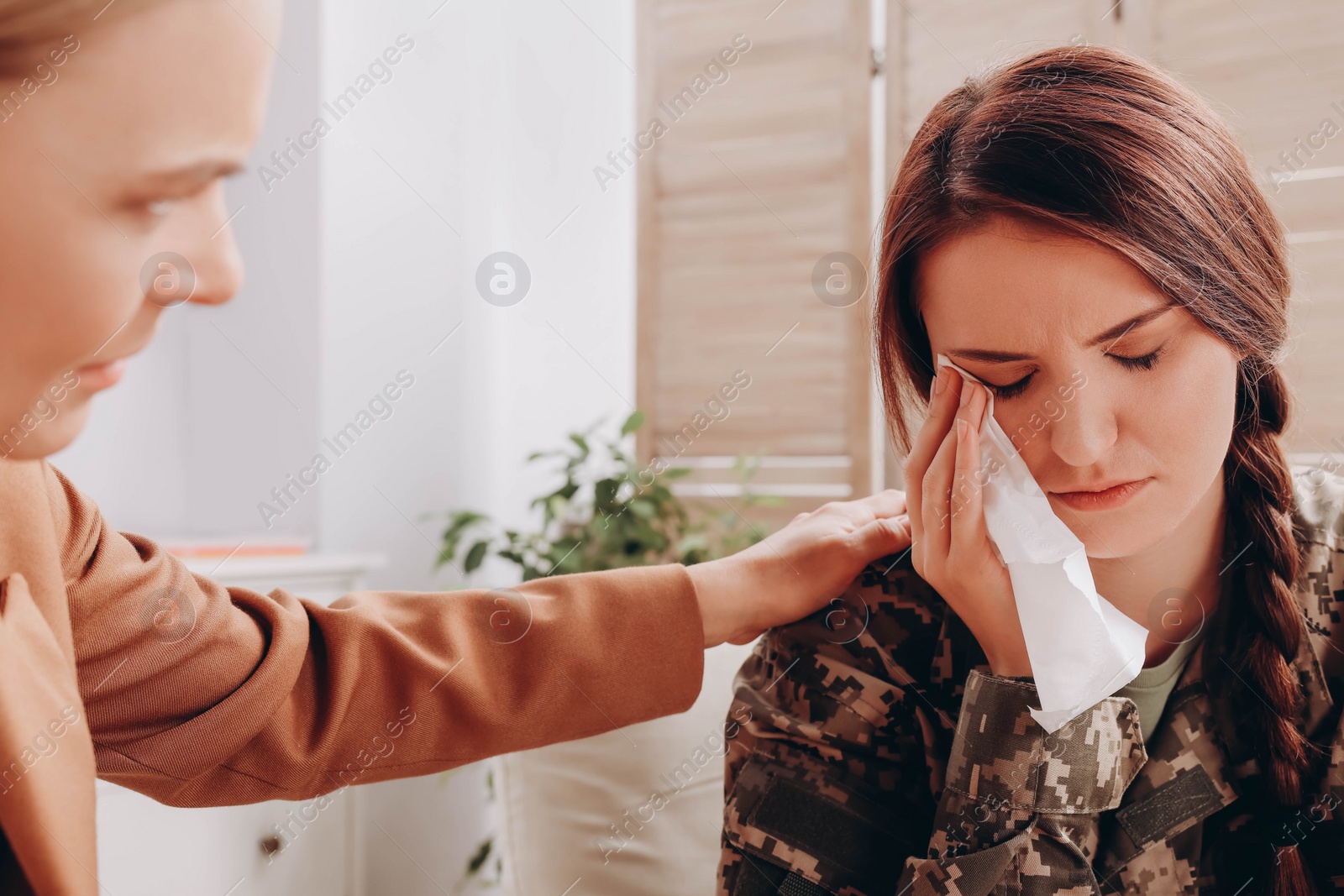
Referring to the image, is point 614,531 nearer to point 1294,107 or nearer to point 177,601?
point 177,601

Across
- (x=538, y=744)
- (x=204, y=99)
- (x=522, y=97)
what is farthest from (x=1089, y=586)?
(x=522, y=97)

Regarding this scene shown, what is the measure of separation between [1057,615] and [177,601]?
749mm

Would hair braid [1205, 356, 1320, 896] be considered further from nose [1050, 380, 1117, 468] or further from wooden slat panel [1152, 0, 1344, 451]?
wooden slat panel [1152, 0, 1344, 451]

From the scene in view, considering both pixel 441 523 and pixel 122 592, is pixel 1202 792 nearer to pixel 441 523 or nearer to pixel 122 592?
pixel 122 592

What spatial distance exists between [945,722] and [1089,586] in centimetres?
24

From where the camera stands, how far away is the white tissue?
2.80 ft

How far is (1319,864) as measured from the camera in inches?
34.8

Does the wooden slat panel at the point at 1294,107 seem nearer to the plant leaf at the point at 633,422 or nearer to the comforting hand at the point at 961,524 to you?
the plant leaf at the point at 633,422

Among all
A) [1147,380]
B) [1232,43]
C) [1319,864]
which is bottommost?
[1319,864]

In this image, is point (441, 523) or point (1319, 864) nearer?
point (1319, 864)

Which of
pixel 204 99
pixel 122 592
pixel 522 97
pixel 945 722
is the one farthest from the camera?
pixel 522 97

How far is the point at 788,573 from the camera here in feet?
3.38

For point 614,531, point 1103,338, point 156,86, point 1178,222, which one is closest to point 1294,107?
point 1178,222

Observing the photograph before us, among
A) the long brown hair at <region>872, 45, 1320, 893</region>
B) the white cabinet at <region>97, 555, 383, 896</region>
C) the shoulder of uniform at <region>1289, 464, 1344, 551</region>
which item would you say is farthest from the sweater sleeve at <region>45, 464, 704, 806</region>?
the white cabinet at <region>97, 555, 383, 896</region>
